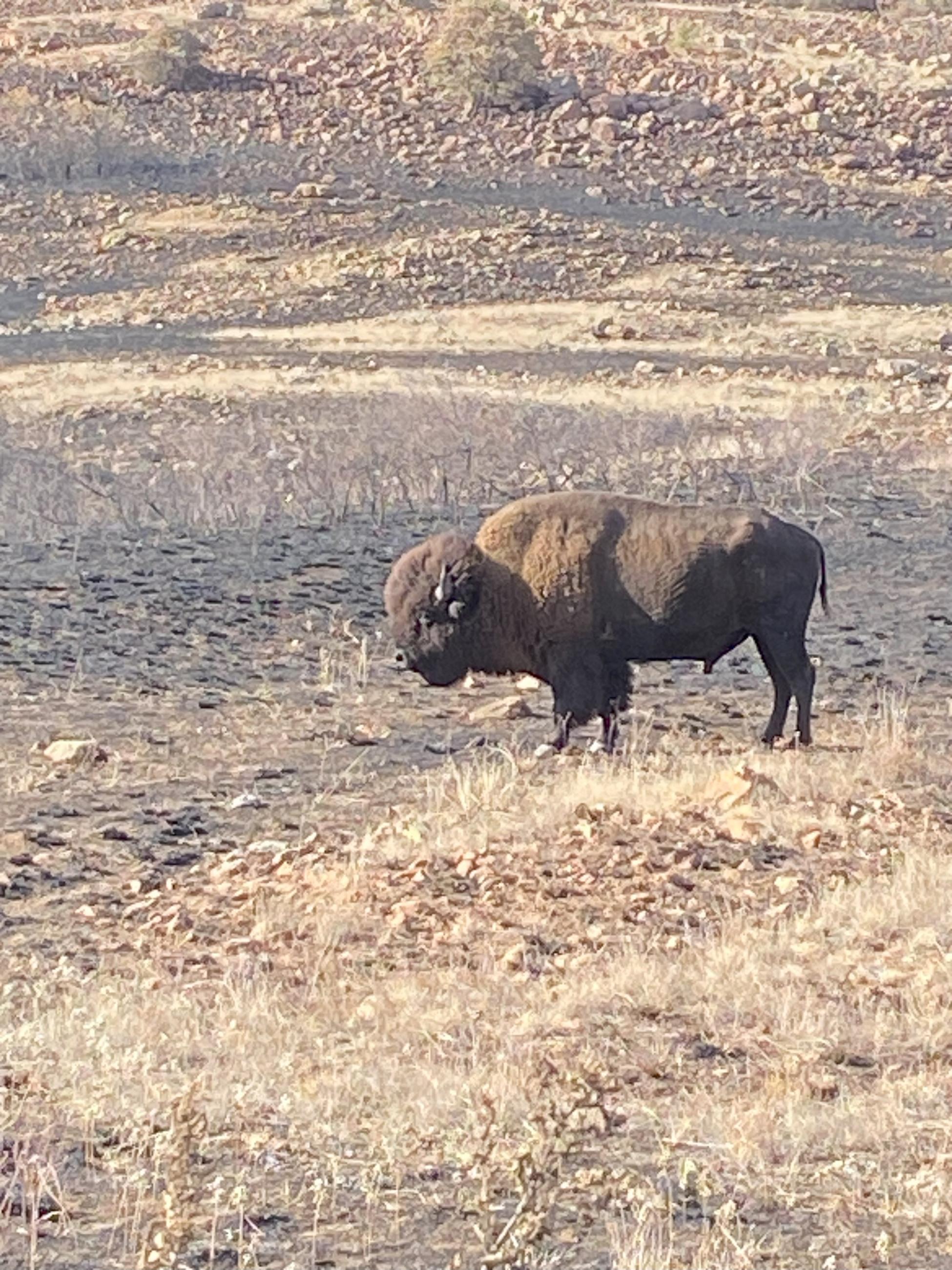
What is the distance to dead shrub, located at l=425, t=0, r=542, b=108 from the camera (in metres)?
38.5

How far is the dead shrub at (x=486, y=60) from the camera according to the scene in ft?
126

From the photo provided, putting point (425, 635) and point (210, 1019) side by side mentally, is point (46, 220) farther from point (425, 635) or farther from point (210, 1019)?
point (210, 1019)

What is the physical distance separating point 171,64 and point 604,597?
101 ft

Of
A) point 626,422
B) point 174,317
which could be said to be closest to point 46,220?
point 174,317

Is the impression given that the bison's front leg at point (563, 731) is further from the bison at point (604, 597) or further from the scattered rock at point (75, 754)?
the scattered rock at point (75, 754)

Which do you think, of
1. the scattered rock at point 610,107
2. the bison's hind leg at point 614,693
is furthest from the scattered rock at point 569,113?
the bison's hind leg at point 614,693

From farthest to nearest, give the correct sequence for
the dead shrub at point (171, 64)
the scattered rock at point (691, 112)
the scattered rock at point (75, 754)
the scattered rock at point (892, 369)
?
1. the dead shrub at point (171, 64)
2. the scattered rock at point (691, 112)
3. the scattered rock at point (892, 369)
4. the scattered rock at point (75, 754)

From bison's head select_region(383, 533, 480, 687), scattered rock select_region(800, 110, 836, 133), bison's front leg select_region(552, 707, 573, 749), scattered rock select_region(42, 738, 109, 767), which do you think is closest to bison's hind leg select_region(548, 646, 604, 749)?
bison's front leg select_region(552, 707, 573, 749)

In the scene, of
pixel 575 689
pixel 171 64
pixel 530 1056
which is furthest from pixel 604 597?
pixel 171 64

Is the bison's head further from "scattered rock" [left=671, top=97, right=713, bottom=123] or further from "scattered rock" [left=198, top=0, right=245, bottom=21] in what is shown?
"scattered rock" [left=198, top=0, right=245, bottom=21]

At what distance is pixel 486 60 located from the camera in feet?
126

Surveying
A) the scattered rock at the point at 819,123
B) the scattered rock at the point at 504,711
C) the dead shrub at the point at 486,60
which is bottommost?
the scattered rock at the point at 819,123

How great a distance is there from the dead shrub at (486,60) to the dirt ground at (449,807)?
331 inches

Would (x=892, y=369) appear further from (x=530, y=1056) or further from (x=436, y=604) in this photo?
(x=530, y=1056)
